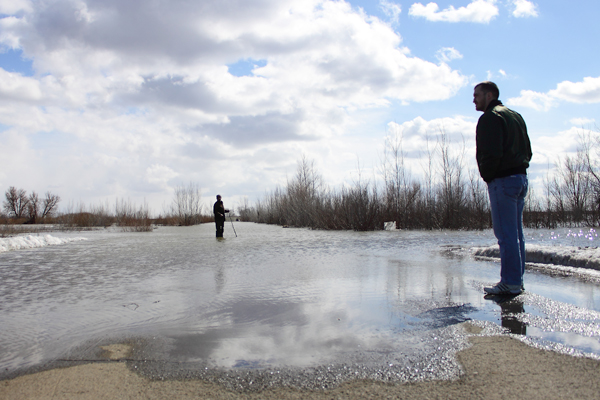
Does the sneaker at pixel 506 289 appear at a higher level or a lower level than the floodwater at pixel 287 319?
Answer: higher

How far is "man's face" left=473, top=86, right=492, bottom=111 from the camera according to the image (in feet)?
12.6

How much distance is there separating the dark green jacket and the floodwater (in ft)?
4.02

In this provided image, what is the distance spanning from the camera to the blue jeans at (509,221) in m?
3.52

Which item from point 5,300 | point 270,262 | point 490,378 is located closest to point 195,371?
point 490,378

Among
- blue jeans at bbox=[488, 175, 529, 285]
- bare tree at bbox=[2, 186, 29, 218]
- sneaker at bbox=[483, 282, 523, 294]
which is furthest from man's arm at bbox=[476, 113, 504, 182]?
bare tree at bbox=[2, 186, 29, 218]

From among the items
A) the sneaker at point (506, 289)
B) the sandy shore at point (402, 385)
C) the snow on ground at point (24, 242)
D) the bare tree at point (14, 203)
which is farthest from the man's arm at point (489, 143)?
the bare tree at point (14, 203)

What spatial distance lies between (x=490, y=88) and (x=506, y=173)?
3.07 feet

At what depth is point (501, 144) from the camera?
137 inches

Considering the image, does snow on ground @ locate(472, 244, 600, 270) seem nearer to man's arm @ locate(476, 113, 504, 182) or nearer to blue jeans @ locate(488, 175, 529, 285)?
blue jeans @ locate(488, 175, 529, 285)

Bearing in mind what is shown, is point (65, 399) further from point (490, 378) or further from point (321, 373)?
point (490, 378)

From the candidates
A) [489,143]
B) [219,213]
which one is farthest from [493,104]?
[219,213]

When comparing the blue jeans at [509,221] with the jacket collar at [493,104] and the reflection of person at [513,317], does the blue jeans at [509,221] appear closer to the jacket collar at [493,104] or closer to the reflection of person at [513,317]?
the reflection of person at [513,317]

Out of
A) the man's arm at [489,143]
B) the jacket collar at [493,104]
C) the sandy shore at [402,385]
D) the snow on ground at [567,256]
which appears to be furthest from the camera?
the snow on ground at [567,256]

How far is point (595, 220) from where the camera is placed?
19438 mm
